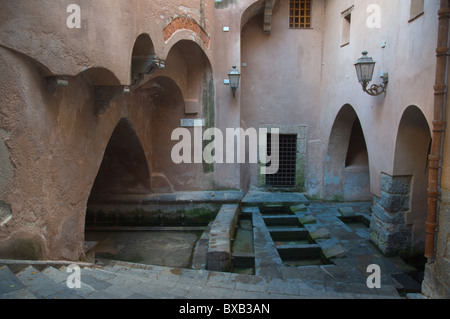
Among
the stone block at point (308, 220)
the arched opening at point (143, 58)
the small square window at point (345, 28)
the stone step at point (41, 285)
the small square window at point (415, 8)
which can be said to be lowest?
the stone block at point (308, 220)

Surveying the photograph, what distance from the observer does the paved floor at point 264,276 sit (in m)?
2.85

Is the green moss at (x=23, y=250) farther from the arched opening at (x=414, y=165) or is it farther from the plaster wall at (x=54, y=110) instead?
the arched opening at (x=414, y=165)

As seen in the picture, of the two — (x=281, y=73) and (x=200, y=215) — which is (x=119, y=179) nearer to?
(x=200, y=215)

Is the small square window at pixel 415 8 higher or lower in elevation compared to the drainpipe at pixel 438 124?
higher

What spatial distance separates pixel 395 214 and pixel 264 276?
2535mm

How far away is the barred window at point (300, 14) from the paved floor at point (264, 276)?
15.5ft

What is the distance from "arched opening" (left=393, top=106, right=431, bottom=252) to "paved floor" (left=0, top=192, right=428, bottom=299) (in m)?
0.67

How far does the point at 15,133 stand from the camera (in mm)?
3082

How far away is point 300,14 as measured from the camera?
31.3ft

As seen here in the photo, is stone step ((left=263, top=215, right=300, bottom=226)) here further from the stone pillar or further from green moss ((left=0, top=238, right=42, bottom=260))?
green moss ((left=0, top=238, right=42, bottom=260))

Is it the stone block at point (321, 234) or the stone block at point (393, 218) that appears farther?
the stone block at point (321, 234)

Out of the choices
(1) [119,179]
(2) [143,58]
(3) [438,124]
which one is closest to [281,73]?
(1) [119,179]

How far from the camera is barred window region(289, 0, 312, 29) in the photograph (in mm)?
9484

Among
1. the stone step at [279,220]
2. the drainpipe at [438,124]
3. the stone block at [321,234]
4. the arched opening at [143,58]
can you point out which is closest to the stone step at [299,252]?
the stone block at [321,234]
